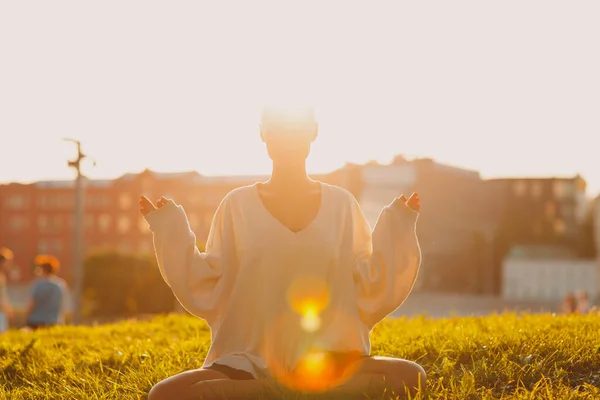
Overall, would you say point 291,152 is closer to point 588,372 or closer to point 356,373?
point 356,373

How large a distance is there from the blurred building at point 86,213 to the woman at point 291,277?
71.6 metres

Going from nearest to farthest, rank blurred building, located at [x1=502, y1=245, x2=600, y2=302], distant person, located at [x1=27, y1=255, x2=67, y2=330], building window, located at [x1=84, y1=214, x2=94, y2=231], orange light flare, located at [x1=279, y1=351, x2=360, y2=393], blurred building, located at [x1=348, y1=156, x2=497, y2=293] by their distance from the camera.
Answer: orange light flare, located at [x1=279, y1=351, x2=360, y2=393] < distant person, located at [x1=27, y1=255, x2=67, y2=330] < blurred building, located at [x1=502, y1=245, x2=600, y2=302] < blurred building, located at [x1=348, y1=156, x2=497, y2=293] < building window, located at [x1=84, y1=214, x2=94, y2=231]

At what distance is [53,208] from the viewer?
266ft

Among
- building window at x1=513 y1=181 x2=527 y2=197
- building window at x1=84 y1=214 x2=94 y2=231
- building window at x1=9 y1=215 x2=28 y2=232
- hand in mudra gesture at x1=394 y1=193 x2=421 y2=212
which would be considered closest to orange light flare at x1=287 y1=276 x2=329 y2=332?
hand in mudra gesture at x1=394 y1=193 x2=421 y2=212

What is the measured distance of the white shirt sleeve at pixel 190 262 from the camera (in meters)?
5.01

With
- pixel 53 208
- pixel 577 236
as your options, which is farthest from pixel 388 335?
pixel 53 208

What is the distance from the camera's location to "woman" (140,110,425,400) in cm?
485

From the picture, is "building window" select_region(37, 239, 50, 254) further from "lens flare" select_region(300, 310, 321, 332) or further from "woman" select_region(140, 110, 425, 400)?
"lens flare" select_region(300, 310, 321, 332)

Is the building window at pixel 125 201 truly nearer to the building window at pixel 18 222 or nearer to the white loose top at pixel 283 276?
the building window at pixel 18 222

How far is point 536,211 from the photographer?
215 feet

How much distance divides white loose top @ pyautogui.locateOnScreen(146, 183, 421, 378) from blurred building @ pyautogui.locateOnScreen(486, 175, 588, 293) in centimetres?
6162

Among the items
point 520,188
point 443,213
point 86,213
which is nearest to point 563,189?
point 520,188

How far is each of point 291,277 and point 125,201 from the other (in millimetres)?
76878

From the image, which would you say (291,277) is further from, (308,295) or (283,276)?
(308,295)
